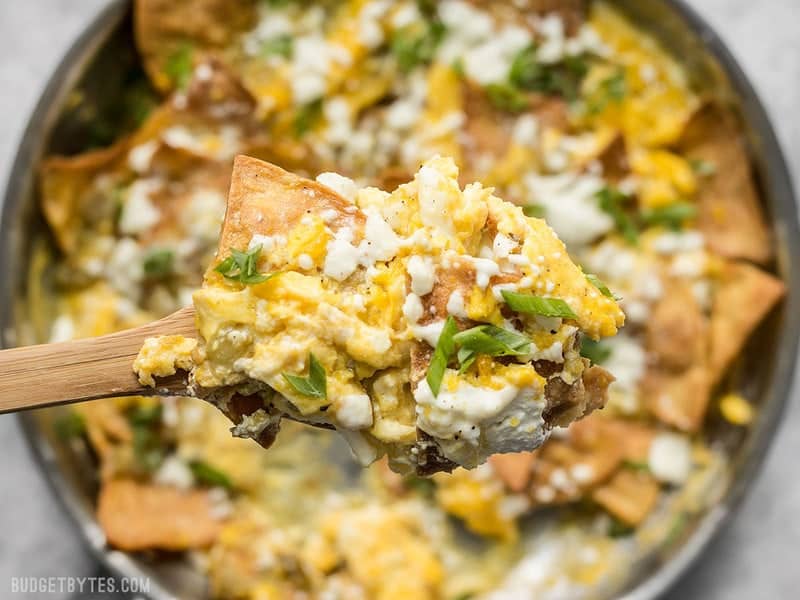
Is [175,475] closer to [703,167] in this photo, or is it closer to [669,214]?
[669,214]

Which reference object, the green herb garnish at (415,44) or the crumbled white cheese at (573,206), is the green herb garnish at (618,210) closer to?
the crumbled white cheese at (573,206)

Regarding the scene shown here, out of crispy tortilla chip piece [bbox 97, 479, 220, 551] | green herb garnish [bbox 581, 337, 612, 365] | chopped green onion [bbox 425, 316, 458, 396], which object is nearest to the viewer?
chopped green onion [bbox 425, 316, 458, 396]

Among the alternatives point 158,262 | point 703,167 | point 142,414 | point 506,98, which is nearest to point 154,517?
point 142,414

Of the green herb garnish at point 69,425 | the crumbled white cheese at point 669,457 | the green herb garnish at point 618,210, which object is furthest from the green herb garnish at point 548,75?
Answer: the green herb garnish at point 69,425

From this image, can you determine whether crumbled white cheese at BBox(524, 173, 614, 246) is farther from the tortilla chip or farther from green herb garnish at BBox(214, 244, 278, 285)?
green herb garnish at BBox(214, 244, 278, 285)

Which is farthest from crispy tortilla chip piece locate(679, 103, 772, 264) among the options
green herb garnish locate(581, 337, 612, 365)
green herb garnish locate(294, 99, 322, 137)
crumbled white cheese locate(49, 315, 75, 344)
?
crumbled white cheese locate(49, 315, 75, 344)
